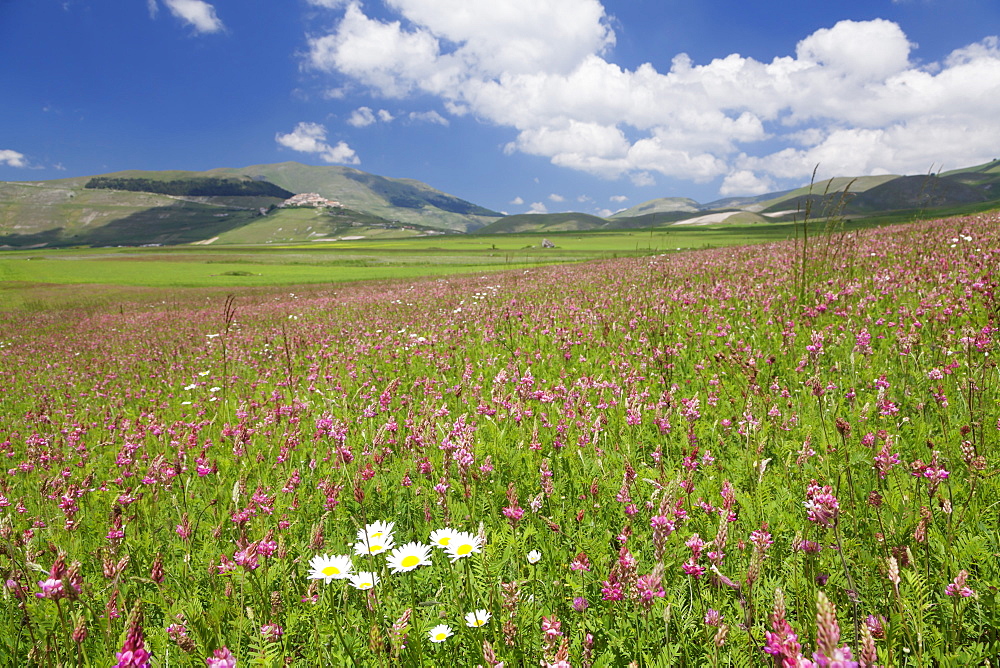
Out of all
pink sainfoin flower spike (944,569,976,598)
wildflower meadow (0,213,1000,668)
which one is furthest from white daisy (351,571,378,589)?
pink sainfoin flower spike (944,569,976,598)

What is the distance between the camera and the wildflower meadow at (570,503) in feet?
6.96

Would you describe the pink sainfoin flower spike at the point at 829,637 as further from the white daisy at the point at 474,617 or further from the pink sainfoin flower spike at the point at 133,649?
the pink sainfoin flower spike at the point at 133,649

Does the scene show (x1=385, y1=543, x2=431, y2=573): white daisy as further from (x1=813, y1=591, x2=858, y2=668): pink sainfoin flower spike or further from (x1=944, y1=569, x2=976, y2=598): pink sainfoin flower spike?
(x1=944, y1=569, x2=976, y2=598): pink sainfoin flower spike

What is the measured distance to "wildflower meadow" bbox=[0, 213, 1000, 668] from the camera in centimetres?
212

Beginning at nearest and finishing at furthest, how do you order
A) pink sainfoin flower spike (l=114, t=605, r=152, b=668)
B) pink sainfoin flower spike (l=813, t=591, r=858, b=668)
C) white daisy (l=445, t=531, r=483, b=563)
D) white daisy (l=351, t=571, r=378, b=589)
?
1. pink sainfoin flower spike (l=813, t=591, r=858, b=668)
2. pink sainfoin flower spike (l=114, t=605, r=152, b=668)
3. white daisy (l=351, t=571, r=378, b=589)
4. white daisy (l=445, t=531, r=483, b=563)

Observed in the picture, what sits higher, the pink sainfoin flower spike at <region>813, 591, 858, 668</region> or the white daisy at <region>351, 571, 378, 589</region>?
the pink sainfoin flower spike at <region>813, 591, 858, 668</region>

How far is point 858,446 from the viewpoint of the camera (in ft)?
12.5

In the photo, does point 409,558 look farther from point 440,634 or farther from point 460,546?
point 440,634

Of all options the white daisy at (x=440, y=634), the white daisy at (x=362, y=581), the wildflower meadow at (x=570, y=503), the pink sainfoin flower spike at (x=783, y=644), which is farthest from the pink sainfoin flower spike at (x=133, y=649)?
the pink sainfoin flower spike at (x=783, y=644)

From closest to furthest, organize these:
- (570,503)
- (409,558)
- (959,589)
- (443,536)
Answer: (959,589) < (409,558) < (443,536) < (570,503)

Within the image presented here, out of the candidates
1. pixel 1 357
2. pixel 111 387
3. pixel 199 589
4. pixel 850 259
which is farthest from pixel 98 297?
pixel 850 259

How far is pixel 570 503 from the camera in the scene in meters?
3.63

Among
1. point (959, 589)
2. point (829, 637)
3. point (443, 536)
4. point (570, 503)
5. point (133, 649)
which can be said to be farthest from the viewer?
point (570, 503)

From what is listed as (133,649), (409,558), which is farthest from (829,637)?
(133,649)
